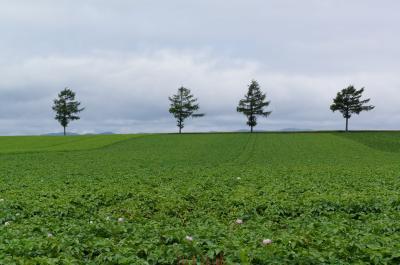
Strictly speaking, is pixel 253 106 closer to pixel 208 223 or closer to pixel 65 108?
pixel 65 108

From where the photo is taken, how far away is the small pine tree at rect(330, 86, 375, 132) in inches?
3851

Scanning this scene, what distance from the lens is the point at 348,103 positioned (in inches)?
3856

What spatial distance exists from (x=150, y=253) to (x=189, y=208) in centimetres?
590

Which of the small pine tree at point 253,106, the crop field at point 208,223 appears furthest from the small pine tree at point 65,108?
the crop field at point 208,223

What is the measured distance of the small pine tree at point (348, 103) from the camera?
9781 centimetres

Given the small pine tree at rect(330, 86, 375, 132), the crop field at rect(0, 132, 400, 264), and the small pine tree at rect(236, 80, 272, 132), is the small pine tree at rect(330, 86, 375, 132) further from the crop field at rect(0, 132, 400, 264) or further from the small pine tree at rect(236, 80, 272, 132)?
the crop field at rect(0, 132, 400, 264)

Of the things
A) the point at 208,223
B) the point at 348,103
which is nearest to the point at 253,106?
the point at 348,103

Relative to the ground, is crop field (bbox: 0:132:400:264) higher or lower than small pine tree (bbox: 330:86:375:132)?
lower

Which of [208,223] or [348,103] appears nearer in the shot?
[208,223]

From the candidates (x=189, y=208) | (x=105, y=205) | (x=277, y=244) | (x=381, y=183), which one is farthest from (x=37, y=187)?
(x=381, y=183)

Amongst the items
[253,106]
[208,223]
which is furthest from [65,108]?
[208,223]

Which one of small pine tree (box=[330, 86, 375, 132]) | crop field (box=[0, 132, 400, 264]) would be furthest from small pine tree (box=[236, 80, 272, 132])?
crop field (box=[0, 132, 400, 264])

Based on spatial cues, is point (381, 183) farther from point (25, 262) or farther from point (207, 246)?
point (25, 262)

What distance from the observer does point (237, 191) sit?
49.6 feet
